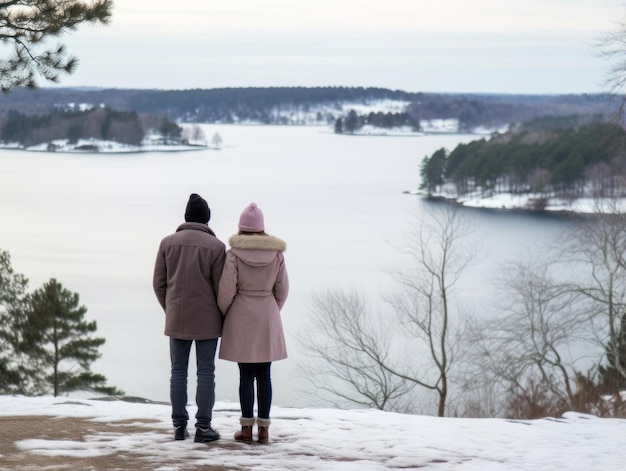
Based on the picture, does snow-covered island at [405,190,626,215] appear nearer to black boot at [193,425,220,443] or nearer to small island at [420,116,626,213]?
small island at [420,116,626,213]

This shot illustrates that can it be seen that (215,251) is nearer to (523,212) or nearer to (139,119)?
(523,212)

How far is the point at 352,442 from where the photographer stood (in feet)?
17.7

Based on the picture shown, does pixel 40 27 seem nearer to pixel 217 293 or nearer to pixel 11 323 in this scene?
pixel 217 293

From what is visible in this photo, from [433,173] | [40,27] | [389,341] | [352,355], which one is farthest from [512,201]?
[40,27]

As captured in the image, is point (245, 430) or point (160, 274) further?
point (245, 430)

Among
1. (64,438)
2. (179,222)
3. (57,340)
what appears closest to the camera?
(64,438)

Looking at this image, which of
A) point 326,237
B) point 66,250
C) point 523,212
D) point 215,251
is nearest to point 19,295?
point 215,251

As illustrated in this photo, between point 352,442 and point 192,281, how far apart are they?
140cm

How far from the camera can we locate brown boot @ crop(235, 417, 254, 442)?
5113mm

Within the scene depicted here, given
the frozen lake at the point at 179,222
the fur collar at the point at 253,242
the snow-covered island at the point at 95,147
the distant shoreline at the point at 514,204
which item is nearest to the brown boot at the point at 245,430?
the fur collar at the point at 253,242

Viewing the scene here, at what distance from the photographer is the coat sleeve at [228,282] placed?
4.81 meters

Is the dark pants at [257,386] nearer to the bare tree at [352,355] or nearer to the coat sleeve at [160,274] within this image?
the coat sleeve at [160,274]

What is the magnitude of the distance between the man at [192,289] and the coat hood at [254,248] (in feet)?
0.33

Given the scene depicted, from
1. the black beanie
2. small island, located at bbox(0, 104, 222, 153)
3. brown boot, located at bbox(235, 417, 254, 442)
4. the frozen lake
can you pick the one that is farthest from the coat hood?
small island, located at bbox(0, 104, 222, 153)
